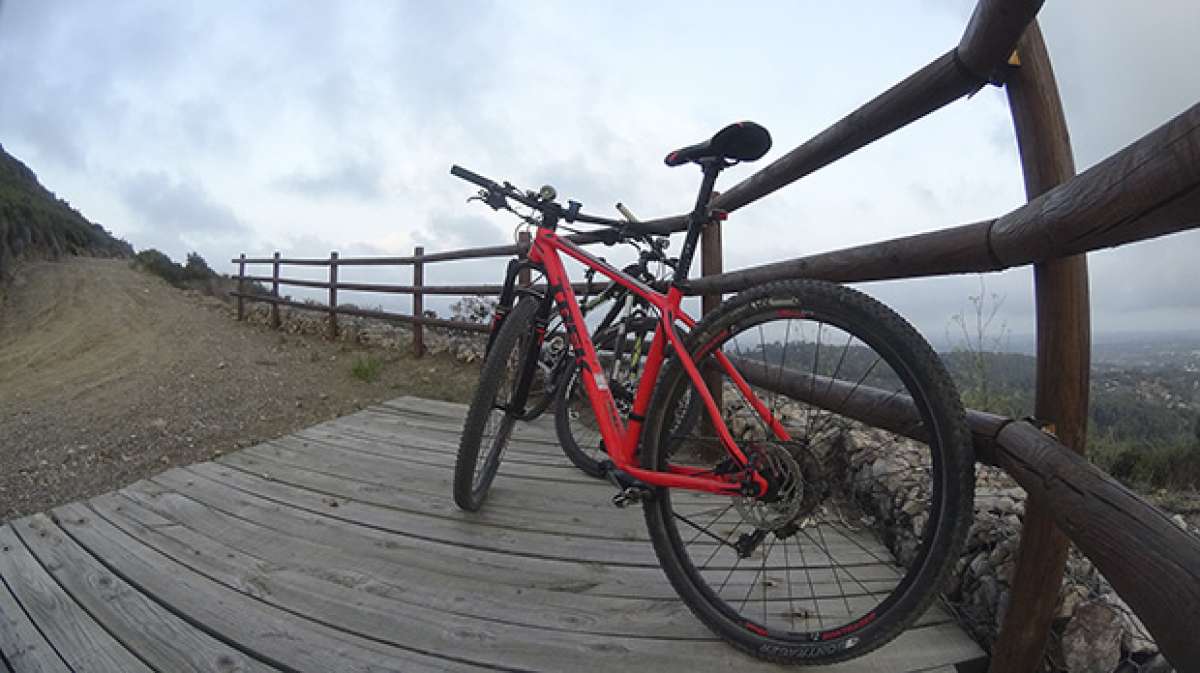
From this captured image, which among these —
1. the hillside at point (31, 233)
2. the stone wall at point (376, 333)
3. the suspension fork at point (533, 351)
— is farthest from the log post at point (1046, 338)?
the hillside at point (31, 233)

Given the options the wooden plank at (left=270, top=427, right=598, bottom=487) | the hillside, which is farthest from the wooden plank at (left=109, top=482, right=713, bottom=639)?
the hillside

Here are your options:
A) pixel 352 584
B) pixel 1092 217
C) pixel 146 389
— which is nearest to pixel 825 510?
pixel 1092 217

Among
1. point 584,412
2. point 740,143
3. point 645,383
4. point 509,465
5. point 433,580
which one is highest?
point 740,143

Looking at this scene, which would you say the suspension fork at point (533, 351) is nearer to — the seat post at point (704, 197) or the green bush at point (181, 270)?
the seat post at point (704, 197)

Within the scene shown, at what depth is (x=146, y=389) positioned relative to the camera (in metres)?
4.75

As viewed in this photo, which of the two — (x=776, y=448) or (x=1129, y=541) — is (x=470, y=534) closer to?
(x=776, y=448)

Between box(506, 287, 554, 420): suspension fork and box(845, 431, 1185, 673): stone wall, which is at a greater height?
box(506, 287, 554, 420): suspension fork

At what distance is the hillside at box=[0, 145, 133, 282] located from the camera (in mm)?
10859

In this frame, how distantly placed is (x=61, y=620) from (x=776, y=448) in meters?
1.90

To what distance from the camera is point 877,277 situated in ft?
3.74

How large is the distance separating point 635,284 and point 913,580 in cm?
99

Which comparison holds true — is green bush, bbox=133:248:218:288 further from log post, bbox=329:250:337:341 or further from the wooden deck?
the wooden deck

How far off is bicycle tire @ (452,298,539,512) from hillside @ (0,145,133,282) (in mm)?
13532

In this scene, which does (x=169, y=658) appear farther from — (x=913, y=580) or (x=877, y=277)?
(x=877, y=277)
